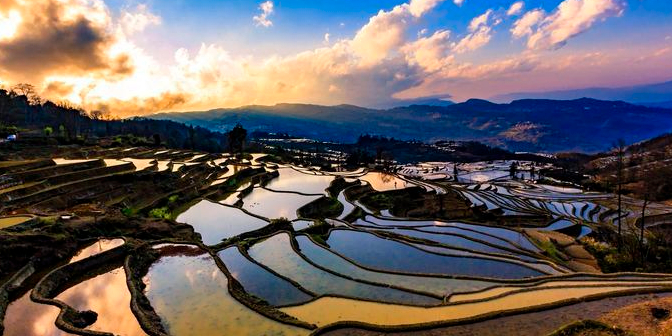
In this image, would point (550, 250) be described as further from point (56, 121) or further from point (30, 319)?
point (56, 121)

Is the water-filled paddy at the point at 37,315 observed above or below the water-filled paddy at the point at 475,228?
above

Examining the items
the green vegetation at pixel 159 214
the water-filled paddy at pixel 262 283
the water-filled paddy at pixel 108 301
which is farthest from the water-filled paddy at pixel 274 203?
the water-filled paddy at pixel 108 301

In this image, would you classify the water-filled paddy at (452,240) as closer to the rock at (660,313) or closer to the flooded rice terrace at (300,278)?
the flooded rice terrace at (300,278)

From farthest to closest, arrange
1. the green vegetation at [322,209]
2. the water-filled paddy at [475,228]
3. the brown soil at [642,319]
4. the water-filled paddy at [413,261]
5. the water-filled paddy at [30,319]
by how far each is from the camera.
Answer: the green vegetation at [322,209] < the water-filled paddy at [475,228] < the water-filled paddy at [413,261] < the water-filled paddy at [30,319] < the brown soil at [642,319]

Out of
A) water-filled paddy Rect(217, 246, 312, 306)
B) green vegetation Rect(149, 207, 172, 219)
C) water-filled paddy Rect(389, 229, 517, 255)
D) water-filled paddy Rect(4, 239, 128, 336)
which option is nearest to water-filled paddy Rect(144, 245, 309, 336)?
water-filled paddy Rect(217, 246, 312, 306)

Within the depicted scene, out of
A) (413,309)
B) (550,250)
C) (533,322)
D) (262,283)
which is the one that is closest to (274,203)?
(262,283)

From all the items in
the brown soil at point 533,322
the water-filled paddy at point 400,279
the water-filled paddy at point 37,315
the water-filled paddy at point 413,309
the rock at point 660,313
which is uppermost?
the rock at point 660,313
